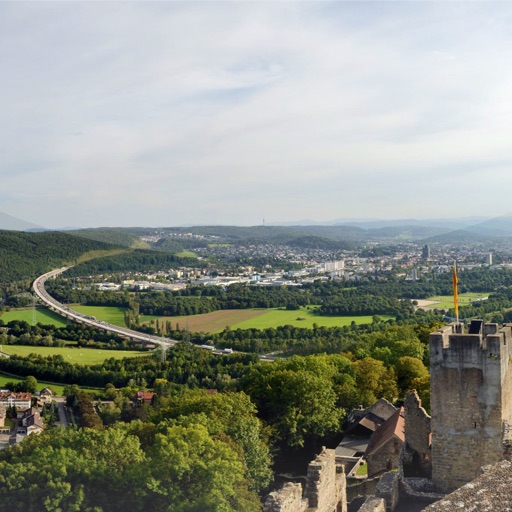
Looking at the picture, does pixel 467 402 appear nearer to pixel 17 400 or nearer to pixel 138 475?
pixel 138 475

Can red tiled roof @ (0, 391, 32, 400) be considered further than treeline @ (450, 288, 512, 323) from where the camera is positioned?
No

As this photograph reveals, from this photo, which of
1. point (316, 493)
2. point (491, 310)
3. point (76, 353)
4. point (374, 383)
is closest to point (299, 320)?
point (491, 310)

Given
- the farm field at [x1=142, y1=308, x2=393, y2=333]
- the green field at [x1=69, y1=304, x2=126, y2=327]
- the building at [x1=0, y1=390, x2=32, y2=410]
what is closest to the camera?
the building at [x1=0, y1=390, x2=32, y2=410]

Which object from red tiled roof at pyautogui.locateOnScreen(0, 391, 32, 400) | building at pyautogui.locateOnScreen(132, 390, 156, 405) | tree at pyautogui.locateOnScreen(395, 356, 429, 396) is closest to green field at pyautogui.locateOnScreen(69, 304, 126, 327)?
red tiled roof at pyautogui.locateOnScreen(0, 391, 32, 400)

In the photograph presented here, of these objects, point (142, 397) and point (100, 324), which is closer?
point (142, 397)

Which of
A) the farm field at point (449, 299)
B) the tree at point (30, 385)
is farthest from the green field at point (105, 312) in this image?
the farm field at point (449, 299)

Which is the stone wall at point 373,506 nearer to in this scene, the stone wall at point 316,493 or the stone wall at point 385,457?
the stone wall at point 316,493

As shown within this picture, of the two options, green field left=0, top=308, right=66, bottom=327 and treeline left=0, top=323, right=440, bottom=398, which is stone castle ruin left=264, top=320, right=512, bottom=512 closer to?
treeline left=0, top=323, right=440, bottom=398
